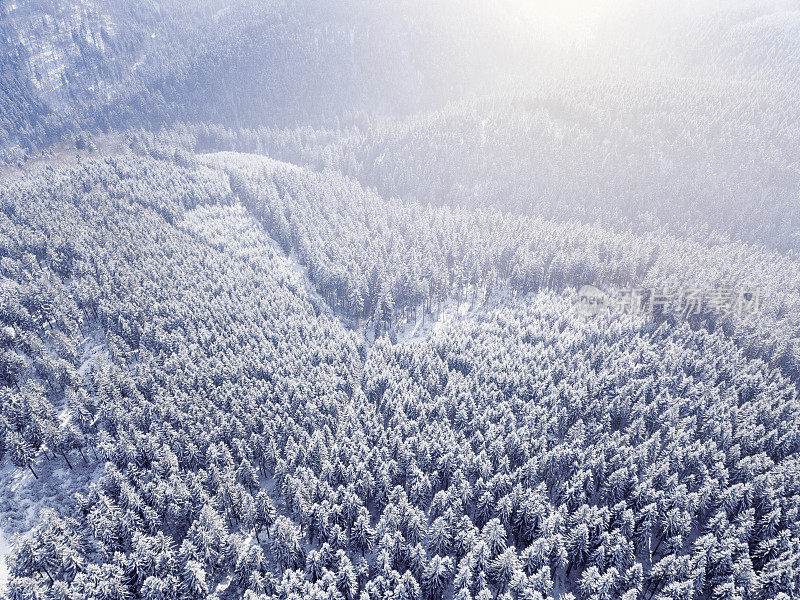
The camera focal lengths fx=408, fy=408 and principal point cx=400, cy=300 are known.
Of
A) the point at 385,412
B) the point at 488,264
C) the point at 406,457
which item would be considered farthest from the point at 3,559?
the point at 488,264

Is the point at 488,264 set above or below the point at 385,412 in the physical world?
above

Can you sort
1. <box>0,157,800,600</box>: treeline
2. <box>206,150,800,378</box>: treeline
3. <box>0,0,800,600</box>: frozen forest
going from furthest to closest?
1. <box>206,150,800,378</box>: treeline
2. <box>0,0,800,600</box>: frozen forest
3. <box>0,157,800,600</box>: treeline

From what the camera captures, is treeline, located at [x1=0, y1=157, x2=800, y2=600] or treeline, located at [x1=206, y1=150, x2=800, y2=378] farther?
treeline, located at [x1=206, y1=150, x2=800, y2=378]

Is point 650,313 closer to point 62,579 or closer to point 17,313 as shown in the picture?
point 62,579

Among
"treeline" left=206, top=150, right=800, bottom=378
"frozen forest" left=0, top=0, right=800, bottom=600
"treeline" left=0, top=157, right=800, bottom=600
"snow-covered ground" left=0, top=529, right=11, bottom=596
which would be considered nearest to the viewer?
"treeline" left=0, top=157, right=800, bottom=600

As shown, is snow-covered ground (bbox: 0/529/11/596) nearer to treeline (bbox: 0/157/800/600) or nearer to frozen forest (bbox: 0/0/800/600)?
frozen forest (bbox: 0/0/800/600)

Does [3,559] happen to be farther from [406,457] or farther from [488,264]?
[488,264]

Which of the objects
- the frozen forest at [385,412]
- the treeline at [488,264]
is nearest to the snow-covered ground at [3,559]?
the frozen forest at [385,412]

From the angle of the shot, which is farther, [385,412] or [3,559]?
[385,412]

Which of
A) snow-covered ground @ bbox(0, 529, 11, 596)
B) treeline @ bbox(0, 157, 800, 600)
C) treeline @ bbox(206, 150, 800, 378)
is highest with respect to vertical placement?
treeline @ bbox(206, 150, 800, 378)

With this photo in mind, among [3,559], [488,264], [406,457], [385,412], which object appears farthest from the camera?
[488,264]

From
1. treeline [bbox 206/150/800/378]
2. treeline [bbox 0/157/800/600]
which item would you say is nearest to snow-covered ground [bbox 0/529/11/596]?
treeline [bbox 0/157/800/600]
